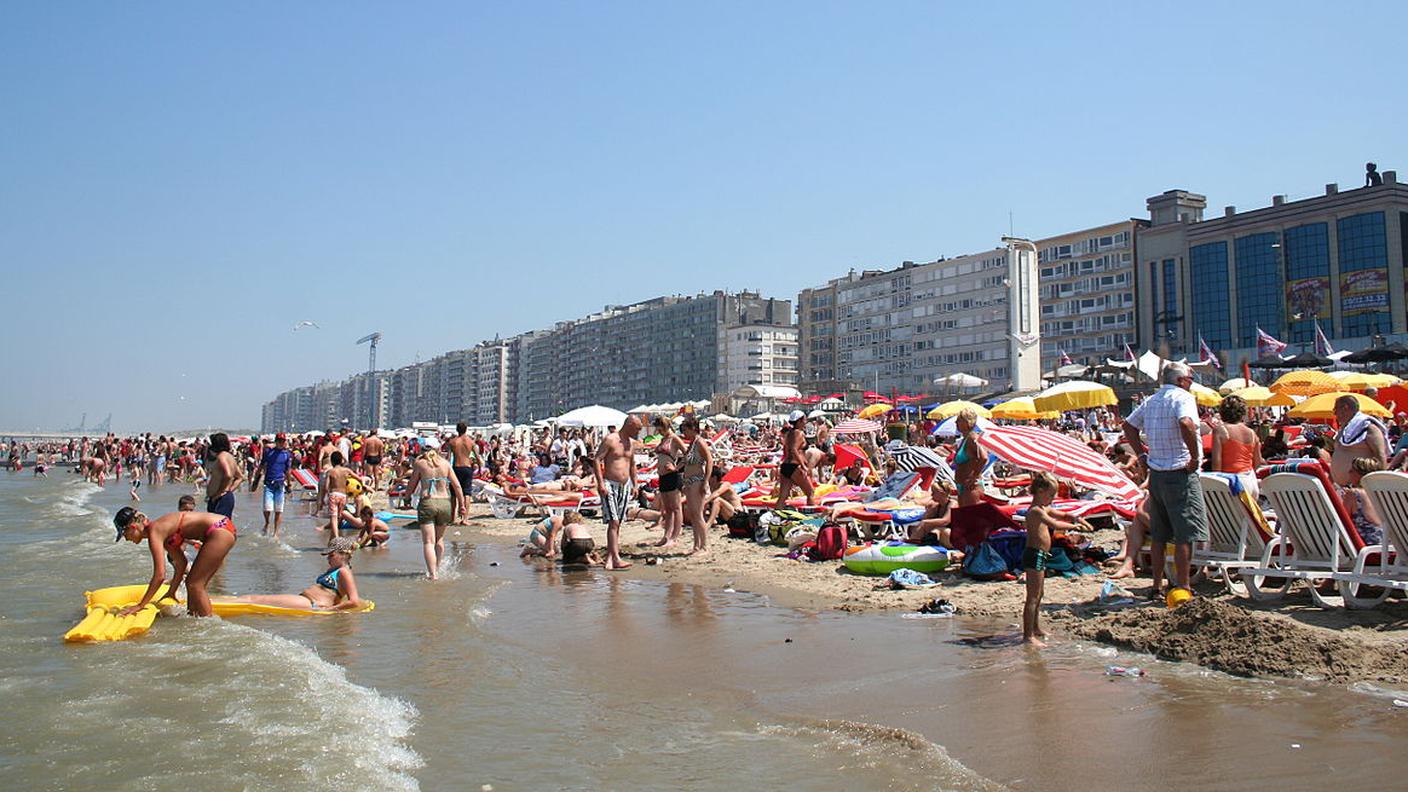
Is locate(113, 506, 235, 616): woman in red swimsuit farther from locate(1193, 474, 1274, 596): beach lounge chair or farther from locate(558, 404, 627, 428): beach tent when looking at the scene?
locate(558, 404, 627, 428): beach tent

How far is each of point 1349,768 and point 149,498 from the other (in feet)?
95.1

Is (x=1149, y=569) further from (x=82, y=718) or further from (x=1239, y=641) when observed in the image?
(x=82, y=718)

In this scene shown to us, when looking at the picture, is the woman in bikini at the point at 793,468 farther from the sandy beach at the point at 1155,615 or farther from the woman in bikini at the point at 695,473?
the sandy beach at the point at 1155,615

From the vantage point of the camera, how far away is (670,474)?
10.5 meters

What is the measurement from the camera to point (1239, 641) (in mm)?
5125

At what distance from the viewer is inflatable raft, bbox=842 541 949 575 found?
8539 millimetres

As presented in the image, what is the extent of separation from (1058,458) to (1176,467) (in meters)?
3.35

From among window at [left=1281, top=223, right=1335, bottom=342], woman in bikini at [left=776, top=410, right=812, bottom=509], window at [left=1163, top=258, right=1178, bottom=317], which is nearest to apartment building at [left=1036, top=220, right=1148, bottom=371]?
window at [left=1163, top=258, right=1178, bottom=317]

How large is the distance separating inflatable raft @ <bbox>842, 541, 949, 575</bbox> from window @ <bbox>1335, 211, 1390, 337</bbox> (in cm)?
6465

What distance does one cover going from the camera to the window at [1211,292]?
221 ft

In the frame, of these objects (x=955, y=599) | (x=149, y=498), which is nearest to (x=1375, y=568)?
(x=955, y=599)

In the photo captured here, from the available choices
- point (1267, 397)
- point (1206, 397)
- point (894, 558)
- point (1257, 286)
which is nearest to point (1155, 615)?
point (894, 558)

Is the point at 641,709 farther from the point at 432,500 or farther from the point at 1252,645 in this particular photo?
the point at 432,500

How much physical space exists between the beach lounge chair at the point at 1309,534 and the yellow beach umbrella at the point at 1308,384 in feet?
40.0
